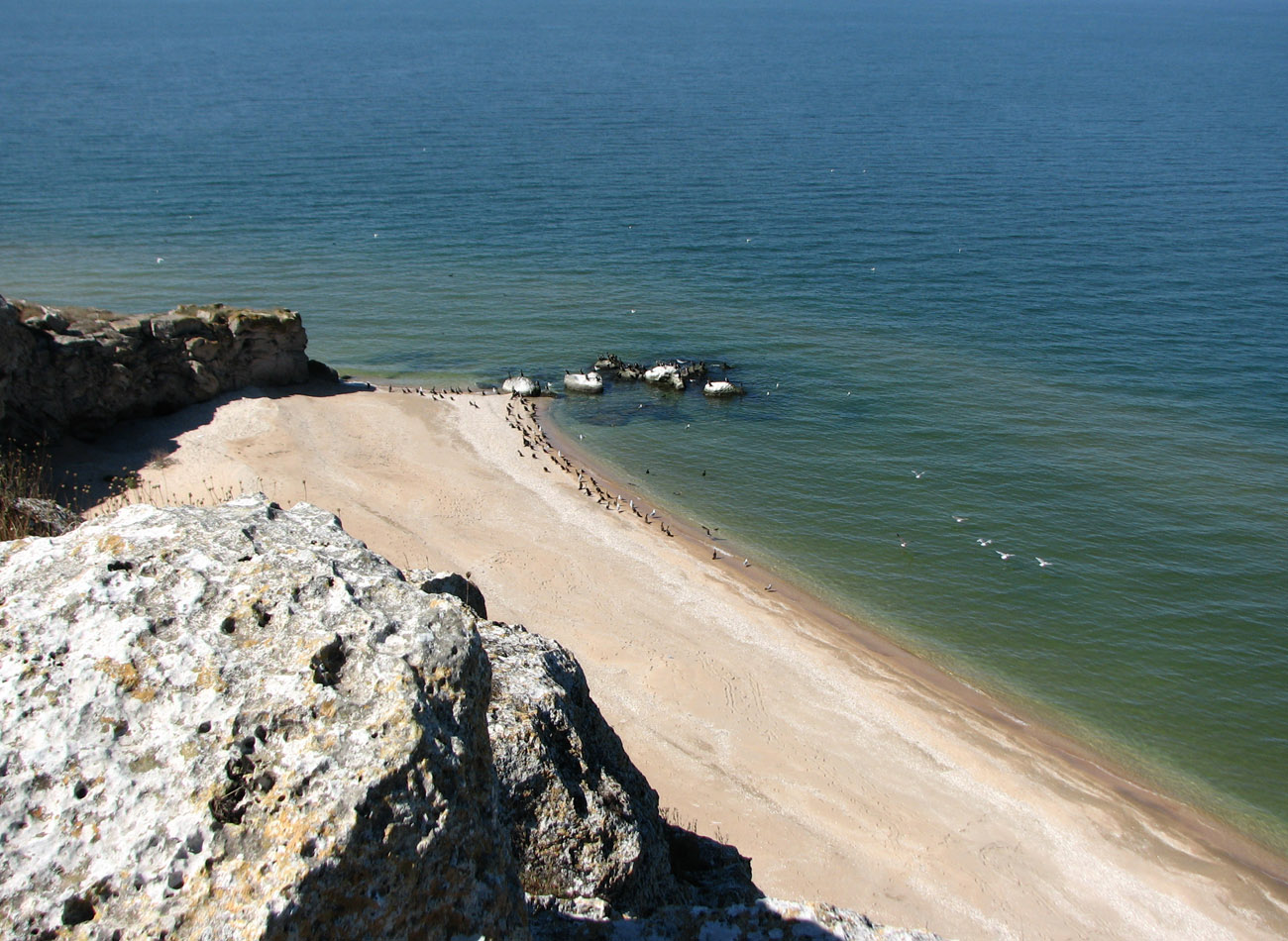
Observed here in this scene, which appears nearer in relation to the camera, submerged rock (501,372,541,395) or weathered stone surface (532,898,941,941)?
weathered stone surface (532,898,941,941)

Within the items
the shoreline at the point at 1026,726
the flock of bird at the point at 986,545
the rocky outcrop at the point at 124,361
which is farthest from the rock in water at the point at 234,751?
the flock of bird at the point at 986,545

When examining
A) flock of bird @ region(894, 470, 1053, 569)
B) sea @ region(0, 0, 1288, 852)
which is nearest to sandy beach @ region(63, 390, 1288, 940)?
sea @ region(0, 0, 1288, 852)

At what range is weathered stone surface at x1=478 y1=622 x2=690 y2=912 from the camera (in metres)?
8.41

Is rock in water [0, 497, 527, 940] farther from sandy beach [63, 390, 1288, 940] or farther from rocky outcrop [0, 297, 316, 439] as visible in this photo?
rocky outcrop [0, 297, 316, 439]

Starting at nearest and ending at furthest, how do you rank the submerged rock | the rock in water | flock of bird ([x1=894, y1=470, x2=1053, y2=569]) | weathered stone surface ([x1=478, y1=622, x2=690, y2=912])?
the rock in water → weathered stone surface ([x1=478, y1=622, x2=690, y2=912]) → flock of bird ([x1=894, y1=470, x2=1053, y2=569]) → the submerged rock

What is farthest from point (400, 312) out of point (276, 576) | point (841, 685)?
point (276, 576)

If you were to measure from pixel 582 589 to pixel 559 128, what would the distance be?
297ft

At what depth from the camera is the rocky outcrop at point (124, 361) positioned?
3084 centimetres

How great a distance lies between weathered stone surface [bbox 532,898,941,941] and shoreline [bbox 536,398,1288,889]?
1931cm

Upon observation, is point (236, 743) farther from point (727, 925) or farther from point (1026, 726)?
point (1026, 726)

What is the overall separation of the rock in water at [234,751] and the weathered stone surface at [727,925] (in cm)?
182

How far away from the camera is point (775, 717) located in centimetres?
2444

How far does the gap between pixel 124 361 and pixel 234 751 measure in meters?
34.9

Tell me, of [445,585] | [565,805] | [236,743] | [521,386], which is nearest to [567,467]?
[521,386]
